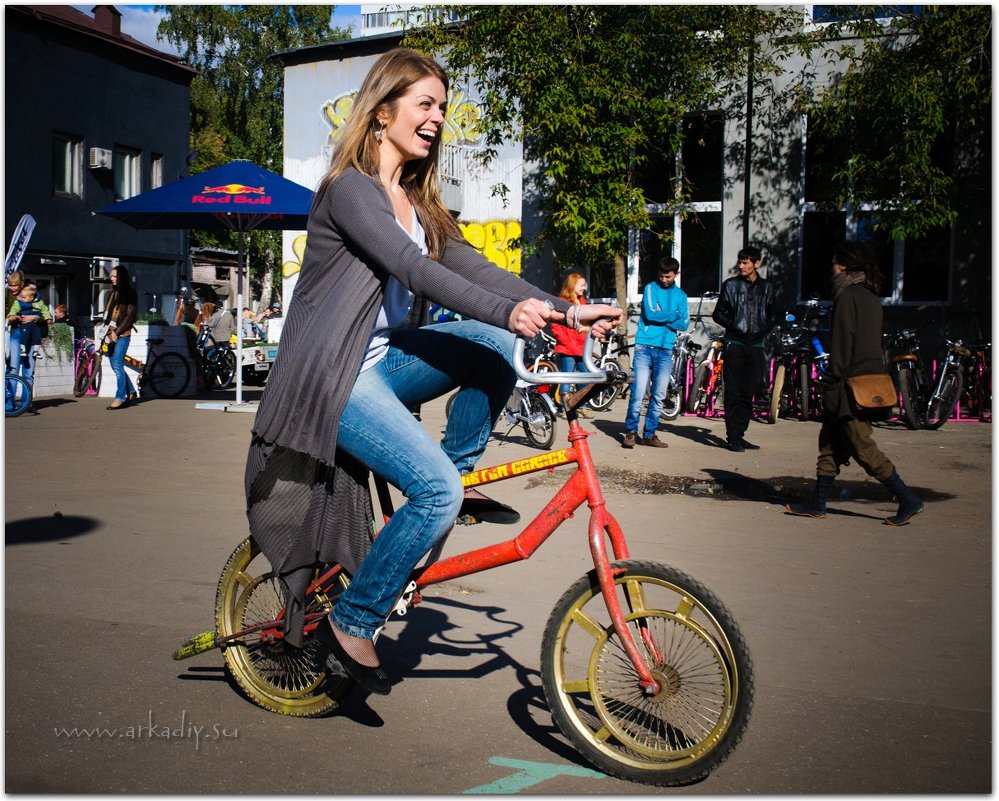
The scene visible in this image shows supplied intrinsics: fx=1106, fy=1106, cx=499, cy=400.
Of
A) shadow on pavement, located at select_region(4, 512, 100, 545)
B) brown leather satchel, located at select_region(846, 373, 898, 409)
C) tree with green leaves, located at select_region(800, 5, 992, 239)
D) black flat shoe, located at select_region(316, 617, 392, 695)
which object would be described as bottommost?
shadow on pavement, located at select_region(4, 512, 100, 545)

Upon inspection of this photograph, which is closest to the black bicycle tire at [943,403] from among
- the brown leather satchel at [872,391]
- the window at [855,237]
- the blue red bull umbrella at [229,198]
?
the window at [855,237]

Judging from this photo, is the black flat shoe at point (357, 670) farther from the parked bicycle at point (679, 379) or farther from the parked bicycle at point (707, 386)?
the parked bicycle at point (707, 386)

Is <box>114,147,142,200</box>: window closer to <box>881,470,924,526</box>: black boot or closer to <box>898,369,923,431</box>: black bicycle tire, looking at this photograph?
<box>898,369,923,431</box>: black bicycle tire

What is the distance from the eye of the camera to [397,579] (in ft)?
11.4

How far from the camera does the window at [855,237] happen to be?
52.5 ft

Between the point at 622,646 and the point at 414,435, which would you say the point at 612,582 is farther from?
the point at 414,435

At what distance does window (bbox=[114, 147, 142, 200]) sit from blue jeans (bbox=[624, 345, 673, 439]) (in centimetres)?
2481

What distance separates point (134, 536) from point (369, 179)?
168 inches

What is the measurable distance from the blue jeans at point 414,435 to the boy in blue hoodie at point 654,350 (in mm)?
7767

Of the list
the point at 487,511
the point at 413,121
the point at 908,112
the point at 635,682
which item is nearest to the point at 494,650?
the point at 487,511

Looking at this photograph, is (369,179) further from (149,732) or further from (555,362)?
(555,362)

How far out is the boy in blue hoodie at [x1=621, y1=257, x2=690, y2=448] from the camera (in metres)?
11.4

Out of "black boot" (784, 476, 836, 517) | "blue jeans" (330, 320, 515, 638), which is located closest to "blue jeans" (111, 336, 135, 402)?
"black boot" (784, 476, 836, 517)

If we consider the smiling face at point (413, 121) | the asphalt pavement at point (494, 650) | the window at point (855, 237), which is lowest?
the asphalt pavement at point (494, 650)
